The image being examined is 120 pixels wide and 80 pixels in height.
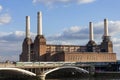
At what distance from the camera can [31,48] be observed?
145875 mm

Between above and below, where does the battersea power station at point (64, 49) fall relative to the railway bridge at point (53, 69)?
above

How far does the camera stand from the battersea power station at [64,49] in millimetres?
137750

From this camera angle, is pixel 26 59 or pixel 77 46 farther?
pixel 77 46

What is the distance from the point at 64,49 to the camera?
152500 mm

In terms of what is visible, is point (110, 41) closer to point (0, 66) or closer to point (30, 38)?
point (30, 38)

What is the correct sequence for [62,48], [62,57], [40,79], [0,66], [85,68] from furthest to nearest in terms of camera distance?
[62,48] → [62,57] → [85,68] → [40,79] → [0,66]

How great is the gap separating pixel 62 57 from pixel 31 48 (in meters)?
15.5

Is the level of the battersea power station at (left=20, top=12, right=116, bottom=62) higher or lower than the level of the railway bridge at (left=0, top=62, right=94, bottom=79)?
higher

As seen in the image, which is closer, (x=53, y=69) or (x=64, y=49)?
(x=53, y=69)

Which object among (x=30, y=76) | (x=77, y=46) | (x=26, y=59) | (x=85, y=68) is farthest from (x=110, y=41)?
(x=30, y=76)

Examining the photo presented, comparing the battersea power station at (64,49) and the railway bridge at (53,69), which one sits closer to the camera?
the railway bridge at (53,69)

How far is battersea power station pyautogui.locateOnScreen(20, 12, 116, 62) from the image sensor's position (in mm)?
137750

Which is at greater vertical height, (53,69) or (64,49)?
(64,49)

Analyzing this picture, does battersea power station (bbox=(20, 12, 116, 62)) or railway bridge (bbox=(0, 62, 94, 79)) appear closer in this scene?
railway bridge (bbox=(0, 62, 94, 79))
